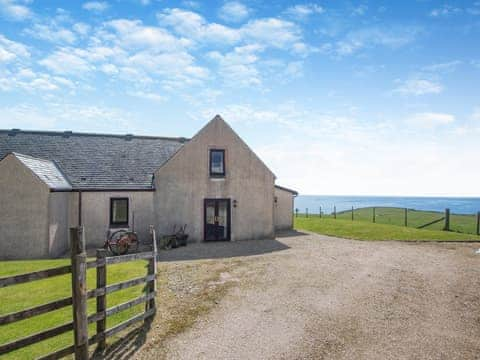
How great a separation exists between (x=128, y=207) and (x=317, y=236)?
43.4 feet

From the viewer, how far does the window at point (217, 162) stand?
20.0 metres

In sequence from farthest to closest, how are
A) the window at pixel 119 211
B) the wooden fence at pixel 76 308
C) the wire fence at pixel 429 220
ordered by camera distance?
1. the wire fence at pixel 429 220
2. the window at pixel 119 211
3. the wooden fence at pixel 76 308

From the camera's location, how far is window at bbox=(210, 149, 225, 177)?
20016mm

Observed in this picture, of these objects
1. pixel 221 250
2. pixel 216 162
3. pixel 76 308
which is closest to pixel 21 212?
pixel 221 250

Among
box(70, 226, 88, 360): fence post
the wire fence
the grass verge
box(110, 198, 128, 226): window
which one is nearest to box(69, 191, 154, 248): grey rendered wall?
box(110, 198, 128, 226): window

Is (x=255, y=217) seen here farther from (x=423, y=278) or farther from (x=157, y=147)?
(x=423, y=278)

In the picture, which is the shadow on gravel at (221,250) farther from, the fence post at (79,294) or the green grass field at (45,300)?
the fence post at (79,294)

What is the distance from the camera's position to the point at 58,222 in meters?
16.2

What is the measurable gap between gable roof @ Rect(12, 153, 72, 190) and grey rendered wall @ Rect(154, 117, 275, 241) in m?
5.29

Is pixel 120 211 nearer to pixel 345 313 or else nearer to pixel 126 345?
pixel 126 345

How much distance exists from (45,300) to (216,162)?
12925 mm

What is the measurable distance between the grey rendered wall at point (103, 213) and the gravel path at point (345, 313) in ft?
26.0

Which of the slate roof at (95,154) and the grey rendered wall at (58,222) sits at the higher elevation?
the slate roof at (95,154)

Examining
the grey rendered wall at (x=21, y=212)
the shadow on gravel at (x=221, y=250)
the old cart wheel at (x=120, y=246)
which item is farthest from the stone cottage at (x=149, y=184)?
the old cart wheel at (x=120, y=246)
